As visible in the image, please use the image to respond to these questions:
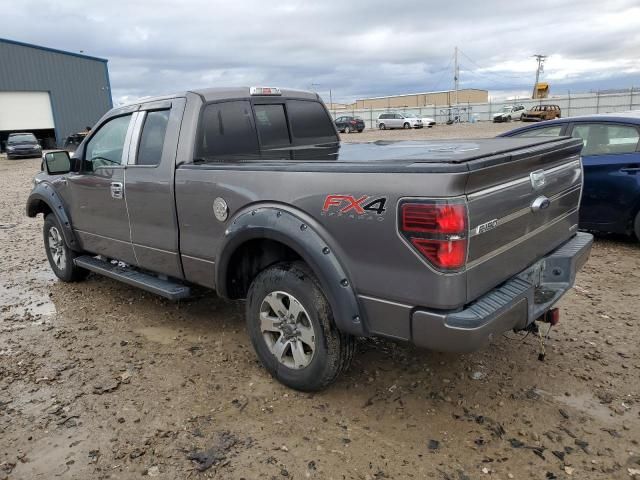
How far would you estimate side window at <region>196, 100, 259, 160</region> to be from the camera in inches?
155

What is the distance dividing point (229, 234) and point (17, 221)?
8735 millimetres

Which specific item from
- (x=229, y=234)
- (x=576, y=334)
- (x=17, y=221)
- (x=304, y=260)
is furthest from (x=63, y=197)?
(x=17, y=221)

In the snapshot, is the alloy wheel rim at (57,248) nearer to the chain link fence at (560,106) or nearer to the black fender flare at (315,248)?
the black fender flare at (315,248)

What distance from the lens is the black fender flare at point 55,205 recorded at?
17.4 feet

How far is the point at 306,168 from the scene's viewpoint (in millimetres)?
2973

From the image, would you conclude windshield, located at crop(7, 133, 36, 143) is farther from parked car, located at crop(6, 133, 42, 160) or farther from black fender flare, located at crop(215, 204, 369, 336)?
black fender flare, located at crop(215, 204, 369, 336)

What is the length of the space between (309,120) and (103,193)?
1.99 meters

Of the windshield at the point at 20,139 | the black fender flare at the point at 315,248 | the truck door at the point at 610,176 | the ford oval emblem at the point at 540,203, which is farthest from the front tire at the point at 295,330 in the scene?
the windshield at the point at 20,139

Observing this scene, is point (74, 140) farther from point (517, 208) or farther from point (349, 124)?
point (349, 124)

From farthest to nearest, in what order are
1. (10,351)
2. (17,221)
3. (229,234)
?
(17,221), (10,351), (229,234)

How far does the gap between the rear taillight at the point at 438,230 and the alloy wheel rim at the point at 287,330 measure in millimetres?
931

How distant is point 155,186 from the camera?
4.00 meters

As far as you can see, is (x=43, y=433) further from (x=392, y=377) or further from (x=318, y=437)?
(x=392, y=377)

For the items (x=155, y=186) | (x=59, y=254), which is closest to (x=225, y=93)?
(x=155, y=186)
